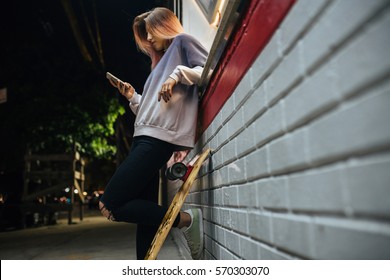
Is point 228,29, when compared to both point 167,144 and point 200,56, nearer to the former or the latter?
point 200,56

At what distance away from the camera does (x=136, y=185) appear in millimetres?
1715

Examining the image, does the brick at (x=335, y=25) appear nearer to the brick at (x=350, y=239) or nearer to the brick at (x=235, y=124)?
the brick at (x=350, y=239)

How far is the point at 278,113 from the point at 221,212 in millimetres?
797

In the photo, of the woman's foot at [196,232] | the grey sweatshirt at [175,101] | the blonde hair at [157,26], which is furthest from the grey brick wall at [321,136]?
the blonde hair at [157,26]

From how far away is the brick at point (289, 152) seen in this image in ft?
2.27

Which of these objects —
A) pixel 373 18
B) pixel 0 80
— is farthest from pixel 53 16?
pixel 373 18

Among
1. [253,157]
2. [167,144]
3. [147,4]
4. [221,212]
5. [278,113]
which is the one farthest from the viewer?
[147,4]

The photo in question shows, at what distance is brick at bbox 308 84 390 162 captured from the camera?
1.60 feet

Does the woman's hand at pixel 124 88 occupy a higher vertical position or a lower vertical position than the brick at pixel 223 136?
higher

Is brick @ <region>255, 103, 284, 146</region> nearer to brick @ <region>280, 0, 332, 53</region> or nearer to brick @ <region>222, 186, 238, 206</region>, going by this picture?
brick @ <region>280, 0, 332, 53</region>

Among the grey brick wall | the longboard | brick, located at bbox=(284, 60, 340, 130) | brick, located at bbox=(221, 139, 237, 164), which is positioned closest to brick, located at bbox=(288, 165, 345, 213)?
the grey brick wall

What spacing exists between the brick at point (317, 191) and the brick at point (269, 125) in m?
0.14

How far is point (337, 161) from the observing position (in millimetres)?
578

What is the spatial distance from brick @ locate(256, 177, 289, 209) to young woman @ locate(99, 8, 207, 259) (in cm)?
87
